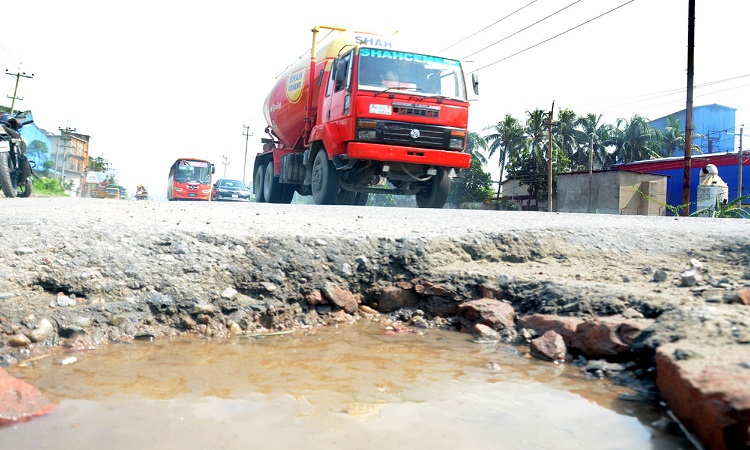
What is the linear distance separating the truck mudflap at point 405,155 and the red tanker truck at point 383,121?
0.5 inches

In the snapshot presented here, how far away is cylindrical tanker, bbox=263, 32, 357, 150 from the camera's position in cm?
898

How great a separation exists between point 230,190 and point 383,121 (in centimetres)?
1759

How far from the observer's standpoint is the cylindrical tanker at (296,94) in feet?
29.5

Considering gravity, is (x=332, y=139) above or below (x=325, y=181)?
above

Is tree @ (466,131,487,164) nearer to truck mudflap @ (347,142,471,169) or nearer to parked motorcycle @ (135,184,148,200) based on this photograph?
parked motorcycle @ (135,184,148,200)

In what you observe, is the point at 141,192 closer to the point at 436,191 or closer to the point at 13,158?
the point at 13,158

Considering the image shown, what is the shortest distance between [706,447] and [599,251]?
7.33 ft

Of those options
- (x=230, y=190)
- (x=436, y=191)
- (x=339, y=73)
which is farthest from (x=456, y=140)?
(x=230, y=190)

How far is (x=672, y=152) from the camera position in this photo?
43750mm

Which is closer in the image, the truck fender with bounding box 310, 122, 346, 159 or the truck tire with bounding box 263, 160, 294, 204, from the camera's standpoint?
the truck fender with bounding box 310, 122, 346, 159

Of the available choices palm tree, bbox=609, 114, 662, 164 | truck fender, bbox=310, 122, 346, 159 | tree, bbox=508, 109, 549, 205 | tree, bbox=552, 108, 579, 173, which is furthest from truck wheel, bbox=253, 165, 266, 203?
palm tree, bbox=609, 114, 662, 164

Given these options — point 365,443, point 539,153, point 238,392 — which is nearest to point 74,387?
point 238,392

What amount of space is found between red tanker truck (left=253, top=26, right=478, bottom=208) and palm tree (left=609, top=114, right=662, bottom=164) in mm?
38180

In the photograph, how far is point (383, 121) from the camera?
295 inches
